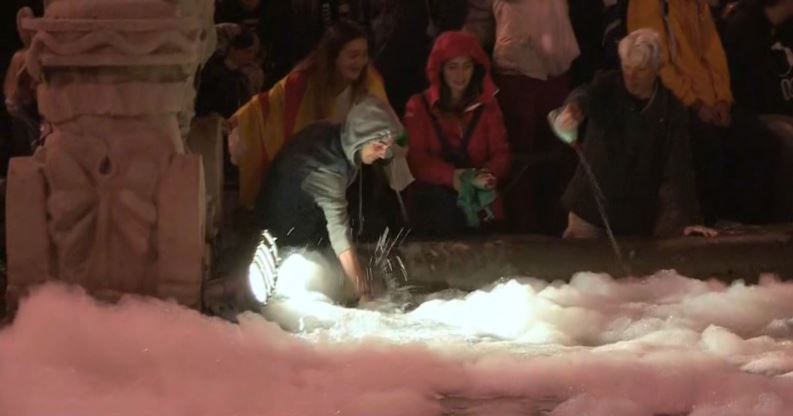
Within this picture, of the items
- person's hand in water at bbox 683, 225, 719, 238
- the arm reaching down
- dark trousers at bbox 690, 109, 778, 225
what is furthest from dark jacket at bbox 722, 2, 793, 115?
the arm reaching down

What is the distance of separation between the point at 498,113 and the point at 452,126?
0.95ft

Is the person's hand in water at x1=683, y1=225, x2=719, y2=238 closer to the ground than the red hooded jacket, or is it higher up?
closer to the ground

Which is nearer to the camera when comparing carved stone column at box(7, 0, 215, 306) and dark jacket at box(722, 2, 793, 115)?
carved stone column at box(7, 0, 215, 306)

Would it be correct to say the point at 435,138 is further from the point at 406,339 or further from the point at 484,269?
the point at 406,339

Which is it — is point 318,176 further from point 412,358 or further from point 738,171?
point 738,171

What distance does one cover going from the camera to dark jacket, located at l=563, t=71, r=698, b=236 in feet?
29.6

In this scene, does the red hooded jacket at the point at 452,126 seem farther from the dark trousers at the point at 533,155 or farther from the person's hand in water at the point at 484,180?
the dark trousers at the point at 533,155

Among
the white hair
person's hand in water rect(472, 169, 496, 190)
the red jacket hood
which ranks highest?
the white hair

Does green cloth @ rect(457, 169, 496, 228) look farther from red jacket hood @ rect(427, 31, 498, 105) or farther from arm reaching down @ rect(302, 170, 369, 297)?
arm reaching down @ rect(302, 170, 369, 297)

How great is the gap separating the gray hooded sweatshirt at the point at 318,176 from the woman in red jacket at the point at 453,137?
2.59 feet

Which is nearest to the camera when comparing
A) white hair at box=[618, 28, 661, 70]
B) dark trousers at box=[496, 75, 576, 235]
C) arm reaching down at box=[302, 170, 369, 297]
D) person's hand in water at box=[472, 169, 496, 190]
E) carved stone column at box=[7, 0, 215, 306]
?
carved stone column at box=[7, 0, 215, 306]

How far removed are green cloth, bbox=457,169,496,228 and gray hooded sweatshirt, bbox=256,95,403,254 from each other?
771 millimetres

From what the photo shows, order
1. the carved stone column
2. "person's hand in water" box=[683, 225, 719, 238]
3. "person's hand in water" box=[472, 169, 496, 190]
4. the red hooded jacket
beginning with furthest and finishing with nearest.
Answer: the red hooded jacket, "person's hand in water" box=[472, 169, 496, 190], "person's hand in water" box=[683, 225, 719, 238], the carved stone column

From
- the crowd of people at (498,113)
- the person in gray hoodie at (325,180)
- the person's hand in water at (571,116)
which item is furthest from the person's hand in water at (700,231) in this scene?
the person in gray hoodie at (325,180)
